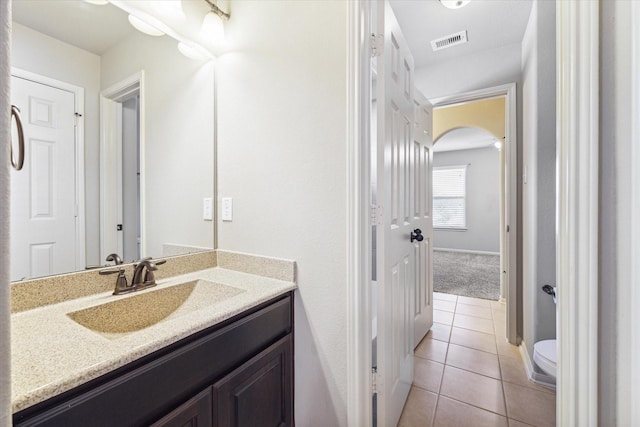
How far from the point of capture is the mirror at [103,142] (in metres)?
0.95

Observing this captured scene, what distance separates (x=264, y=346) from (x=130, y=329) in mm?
507

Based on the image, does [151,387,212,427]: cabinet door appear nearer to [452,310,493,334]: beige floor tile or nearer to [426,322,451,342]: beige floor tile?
[426,322,451,342]: beige floor tile

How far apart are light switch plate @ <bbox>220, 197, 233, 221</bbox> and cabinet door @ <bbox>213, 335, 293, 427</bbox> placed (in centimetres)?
70

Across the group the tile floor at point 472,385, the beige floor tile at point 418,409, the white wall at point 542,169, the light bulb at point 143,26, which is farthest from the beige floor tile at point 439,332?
the light bulb at point 143,26

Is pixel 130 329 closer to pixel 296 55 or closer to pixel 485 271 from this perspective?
pixel 296 55

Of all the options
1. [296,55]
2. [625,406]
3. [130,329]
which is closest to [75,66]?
[296,55]

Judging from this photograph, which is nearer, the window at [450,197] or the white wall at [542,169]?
the white wall at [542,169]

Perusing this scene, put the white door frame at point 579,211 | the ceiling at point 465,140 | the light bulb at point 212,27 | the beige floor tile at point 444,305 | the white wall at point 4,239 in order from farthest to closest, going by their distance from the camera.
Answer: the ceiling at point 465,140 → the beige floor tile at point 444,305 → the light bulb at point 212,27 → the white door frame at point 579,211 → the white wall at point 4,239

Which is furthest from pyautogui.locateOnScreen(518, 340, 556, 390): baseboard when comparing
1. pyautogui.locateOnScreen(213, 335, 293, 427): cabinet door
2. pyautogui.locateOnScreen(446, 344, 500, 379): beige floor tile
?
pyautogui.locateOnScreen(213, 335, 293, 427): cabinet door

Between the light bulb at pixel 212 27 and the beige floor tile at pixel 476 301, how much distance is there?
3.59 metres

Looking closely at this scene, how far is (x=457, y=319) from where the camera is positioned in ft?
9.09

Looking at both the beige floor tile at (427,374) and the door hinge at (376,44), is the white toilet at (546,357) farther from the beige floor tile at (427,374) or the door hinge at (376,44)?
the door hinge at (376,44)

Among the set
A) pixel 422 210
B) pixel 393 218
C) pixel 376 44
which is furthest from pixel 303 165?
pixel 422 210

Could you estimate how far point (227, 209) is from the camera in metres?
1.48
